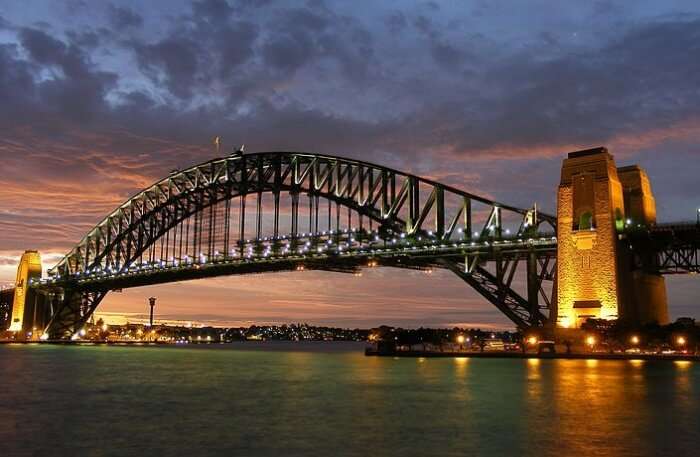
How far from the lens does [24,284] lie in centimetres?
11900

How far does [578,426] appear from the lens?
27641mm

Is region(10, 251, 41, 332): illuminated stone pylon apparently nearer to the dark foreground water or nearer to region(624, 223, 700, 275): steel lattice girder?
the dark foreground water

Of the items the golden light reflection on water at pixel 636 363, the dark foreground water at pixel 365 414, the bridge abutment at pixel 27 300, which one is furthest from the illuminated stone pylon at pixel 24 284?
the golden light reflection on water at pixel 636 363

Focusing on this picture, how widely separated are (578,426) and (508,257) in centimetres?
4223

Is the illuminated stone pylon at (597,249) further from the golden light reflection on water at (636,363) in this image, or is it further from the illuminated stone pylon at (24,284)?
the illuminated stone pylon at (24,284)

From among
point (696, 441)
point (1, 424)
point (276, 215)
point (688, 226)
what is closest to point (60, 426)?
point (1, 424)

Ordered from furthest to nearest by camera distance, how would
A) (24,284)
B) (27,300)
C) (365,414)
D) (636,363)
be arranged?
(27,300) → (24,284) → (636,363) → (365,414)

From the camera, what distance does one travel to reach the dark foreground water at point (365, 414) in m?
23.8

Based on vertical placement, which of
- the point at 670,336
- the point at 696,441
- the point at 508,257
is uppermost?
the point at 508,257

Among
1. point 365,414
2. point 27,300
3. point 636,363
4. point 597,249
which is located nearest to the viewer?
point 365,414

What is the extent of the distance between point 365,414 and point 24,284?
101 meters

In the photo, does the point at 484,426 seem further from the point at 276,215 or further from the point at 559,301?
the point at 276,215

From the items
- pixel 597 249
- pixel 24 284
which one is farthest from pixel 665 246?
pixel 24 284

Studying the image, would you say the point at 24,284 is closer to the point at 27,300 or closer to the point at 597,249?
the point at 27,300
